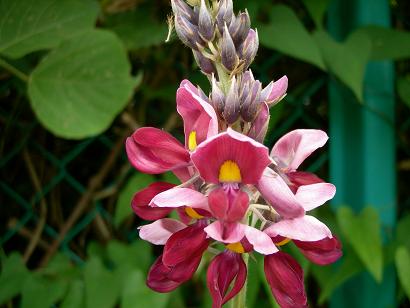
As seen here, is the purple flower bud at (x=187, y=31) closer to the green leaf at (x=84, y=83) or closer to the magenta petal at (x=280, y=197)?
the magenta petal at (x=280, y=197)

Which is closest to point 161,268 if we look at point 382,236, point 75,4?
point 75,4

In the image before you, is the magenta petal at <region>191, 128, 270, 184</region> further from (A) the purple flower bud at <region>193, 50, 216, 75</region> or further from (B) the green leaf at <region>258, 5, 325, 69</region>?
(B) the green leaf at <region>258, 5, 325, 69</region>

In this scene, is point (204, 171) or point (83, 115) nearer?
point (204, 171)

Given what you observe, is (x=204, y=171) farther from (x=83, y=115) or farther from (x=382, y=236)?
(x=382, y=236)

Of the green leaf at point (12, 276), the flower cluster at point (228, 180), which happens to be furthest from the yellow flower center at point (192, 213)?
the green leaf at point (12, 276)

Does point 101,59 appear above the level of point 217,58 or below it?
below

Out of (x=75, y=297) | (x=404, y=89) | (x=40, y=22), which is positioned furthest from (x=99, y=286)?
(x=404, y=89)
